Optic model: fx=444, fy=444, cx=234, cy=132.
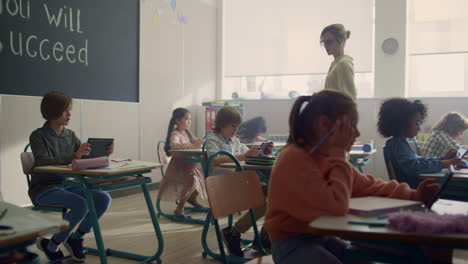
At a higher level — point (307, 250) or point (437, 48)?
point (437, 48)

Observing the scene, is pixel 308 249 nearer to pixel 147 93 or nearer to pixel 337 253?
pixel 337 253

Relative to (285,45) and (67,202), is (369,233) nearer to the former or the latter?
(67,202)

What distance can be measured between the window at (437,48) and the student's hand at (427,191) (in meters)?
4.69

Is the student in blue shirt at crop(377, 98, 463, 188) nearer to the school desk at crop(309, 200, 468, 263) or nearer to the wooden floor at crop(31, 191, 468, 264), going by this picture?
the wooden floor at crop(31, 191, 468, 264)

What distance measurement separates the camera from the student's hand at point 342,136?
4.36 feet

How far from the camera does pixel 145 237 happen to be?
3363 millimetres

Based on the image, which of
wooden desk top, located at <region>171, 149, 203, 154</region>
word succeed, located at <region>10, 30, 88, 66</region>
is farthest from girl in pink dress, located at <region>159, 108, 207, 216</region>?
word succeed, located at <region>10, 30, 88, 66</region>

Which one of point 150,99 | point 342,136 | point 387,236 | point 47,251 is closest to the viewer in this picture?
point 387,236

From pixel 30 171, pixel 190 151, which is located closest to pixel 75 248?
pixel 30 171

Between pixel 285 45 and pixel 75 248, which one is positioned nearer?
pixel 75 248

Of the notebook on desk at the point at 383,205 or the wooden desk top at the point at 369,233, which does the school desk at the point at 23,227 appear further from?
the notebook on desk at the point at 383,205

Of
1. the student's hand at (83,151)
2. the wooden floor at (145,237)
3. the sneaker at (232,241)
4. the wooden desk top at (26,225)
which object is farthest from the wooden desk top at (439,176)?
the student's hand at (83,151)

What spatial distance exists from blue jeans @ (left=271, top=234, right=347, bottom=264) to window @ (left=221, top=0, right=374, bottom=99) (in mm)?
4924

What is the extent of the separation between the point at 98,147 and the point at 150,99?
291 centimetres
